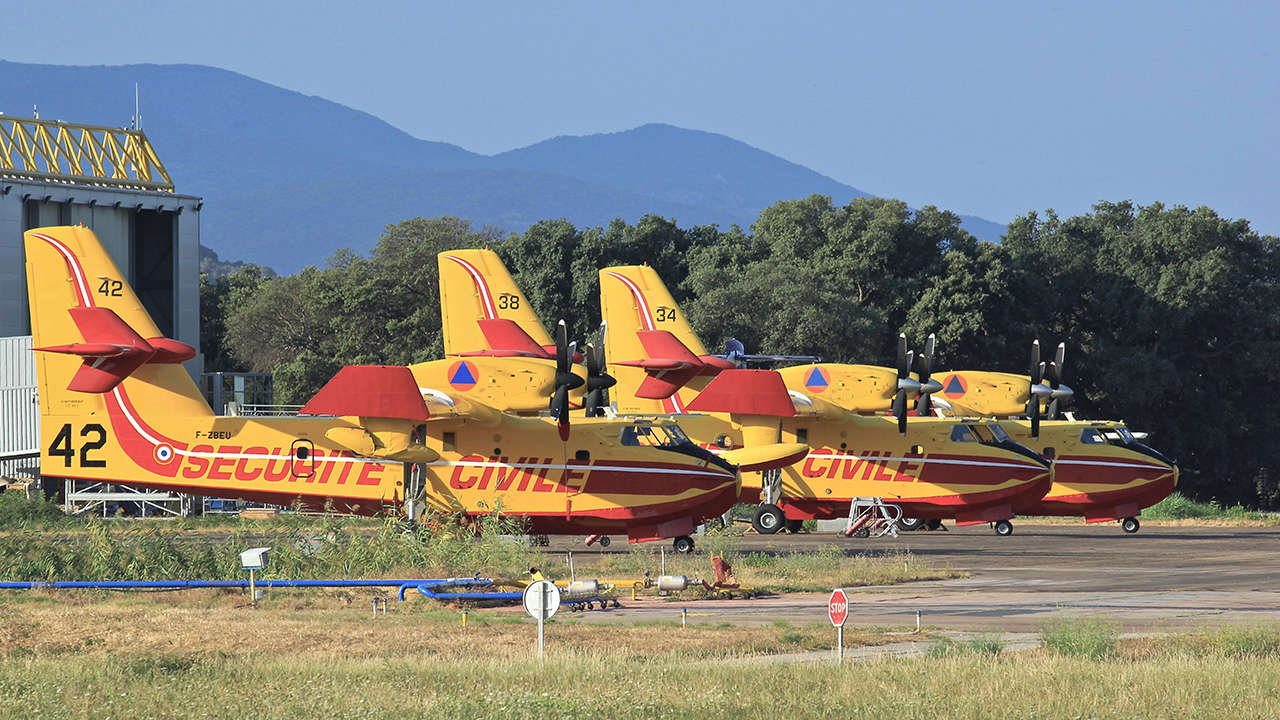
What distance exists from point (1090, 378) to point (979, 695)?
64031 millimetres

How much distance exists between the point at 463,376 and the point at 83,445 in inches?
370

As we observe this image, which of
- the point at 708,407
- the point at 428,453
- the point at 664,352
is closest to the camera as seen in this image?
the point at 428,453

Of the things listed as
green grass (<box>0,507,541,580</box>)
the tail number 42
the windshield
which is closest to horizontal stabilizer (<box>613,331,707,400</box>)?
green grass (<box>0,507,541,580</box>)

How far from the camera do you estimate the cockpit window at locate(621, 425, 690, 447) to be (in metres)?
35.8

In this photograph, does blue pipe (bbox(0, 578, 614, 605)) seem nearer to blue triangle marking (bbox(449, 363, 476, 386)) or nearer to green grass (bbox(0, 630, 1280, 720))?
green grass (bbox(0, 630, 1280, 720))

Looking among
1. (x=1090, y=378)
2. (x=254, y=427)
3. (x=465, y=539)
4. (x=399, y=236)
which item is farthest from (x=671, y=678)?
(x=399, y=236)

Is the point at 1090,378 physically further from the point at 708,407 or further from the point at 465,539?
the point at 465,539

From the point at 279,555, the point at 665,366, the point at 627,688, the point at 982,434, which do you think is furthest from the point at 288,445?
the point at 982,434

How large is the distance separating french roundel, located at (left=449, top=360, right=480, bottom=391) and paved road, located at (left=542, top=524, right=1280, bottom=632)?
6.71m

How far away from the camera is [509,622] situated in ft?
75.9

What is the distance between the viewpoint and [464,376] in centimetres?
3700

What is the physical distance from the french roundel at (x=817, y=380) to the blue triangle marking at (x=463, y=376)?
12128mm

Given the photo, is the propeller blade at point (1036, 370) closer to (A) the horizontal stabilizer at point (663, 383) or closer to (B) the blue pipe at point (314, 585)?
(A) the horizontal stabilizer at point (663, 383)

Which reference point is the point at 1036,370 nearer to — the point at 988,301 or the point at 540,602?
the point at 988,301
